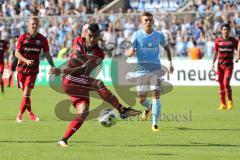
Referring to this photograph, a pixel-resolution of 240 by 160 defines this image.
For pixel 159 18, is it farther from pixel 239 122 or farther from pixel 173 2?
pixel 239 122

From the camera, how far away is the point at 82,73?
1246 centimetres

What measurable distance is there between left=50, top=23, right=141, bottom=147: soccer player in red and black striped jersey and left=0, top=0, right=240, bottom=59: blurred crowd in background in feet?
68.5

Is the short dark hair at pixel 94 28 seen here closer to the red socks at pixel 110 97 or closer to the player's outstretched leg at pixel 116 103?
Answer: the player's outstretched leg at pixel 116 103

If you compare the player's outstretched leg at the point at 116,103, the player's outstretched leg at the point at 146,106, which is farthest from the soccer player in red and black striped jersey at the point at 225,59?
the player's outstretched leg at the point at 116,103

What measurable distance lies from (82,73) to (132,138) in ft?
7.31

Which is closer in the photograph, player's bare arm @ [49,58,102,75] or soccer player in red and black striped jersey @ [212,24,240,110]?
player's bare arm @ [49,58,102,75]

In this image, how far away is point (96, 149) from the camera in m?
12.4

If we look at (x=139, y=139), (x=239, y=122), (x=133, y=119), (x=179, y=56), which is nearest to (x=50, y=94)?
(x=179, y=56)

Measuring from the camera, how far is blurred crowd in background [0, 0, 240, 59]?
3412cm

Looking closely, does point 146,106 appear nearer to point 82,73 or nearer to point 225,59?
point 82,73

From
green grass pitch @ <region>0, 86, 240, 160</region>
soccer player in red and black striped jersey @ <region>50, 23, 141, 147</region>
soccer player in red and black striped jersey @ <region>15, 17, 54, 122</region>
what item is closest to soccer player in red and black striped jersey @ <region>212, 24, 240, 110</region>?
green grass pitch @ <region>0, 86, 240, 160</region>

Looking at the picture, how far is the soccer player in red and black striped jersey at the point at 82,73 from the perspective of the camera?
12219mm

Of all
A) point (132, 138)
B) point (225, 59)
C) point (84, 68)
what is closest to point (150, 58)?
point (132, 138)

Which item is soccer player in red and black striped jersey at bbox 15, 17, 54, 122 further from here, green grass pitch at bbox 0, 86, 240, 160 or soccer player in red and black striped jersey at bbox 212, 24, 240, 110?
soccer player in red and black striped jersey at bbox 212, 24, 240, 110
